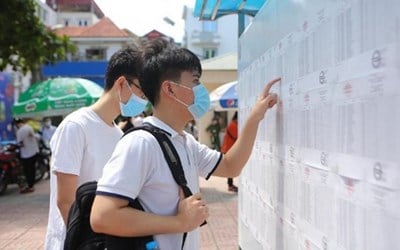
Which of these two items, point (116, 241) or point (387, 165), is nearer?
point (387, 165)

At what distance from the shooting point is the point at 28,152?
10930 mm

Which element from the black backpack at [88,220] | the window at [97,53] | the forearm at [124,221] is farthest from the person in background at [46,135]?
the window at [97,53]

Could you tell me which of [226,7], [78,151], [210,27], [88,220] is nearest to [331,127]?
[88,220]

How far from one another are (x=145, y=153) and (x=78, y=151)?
0.71 meters

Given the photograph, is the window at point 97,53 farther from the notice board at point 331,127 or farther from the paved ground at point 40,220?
the notice board at point 331,127

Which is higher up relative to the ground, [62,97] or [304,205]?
[62,97]

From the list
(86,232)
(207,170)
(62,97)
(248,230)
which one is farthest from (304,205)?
(62,97)

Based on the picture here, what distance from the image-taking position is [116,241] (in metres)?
1.78

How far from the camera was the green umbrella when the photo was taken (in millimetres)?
12586

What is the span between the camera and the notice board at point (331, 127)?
1.33m

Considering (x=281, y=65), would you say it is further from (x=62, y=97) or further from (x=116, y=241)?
(x=62, y=97)

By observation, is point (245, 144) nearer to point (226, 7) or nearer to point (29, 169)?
point (226, 7)

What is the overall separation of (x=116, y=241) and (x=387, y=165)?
3.09ft

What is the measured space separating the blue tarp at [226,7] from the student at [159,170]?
92.6 inches
